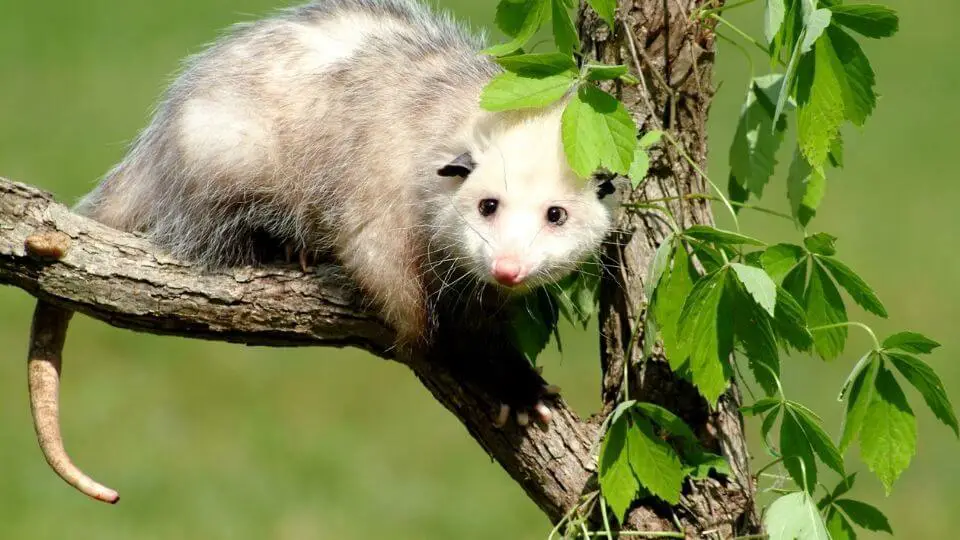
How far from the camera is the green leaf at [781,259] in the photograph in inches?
90.1

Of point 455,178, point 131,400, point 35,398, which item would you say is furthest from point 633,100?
point 131,400

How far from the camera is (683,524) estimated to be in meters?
2.61

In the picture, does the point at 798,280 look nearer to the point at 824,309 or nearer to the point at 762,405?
the point at 824,309

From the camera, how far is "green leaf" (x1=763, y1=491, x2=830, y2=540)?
2.20 metres

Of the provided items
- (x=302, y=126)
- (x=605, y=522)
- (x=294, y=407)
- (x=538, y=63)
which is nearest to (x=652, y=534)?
(x=605, y=522)

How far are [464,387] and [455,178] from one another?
0.42m

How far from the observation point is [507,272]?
232cm

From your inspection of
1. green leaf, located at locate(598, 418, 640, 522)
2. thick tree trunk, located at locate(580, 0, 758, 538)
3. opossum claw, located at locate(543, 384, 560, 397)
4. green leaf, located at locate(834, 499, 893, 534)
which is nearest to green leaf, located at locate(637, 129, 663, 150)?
thick tree trunk, located at locate(580, 0, 758, 538)

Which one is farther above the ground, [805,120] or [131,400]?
[805,120]

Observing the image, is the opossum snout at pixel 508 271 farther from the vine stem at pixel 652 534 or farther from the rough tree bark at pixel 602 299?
the vine stem at pixel 652 534

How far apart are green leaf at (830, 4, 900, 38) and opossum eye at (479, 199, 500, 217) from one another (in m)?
0.69

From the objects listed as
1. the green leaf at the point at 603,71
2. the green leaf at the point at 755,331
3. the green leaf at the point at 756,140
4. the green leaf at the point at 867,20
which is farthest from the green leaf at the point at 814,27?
the green leaf at the point at 756,140

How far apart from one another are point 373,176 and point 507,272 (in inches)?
20.6

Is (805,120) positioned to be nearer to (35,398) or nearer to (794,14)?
(794,14)
